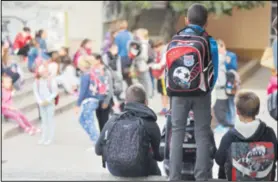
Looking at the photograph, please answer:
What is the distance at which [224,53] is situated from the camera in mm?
12883

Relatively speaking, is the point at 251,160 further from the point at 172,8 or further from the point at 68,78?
the point at 172,8

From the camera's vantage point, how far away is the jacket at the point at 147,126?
5.86 meters

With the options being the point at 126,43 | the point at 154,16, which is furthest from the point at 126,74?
the point at 154,16

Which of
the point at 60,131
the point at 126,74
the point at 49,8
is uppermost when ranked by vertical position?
the point at 49,8

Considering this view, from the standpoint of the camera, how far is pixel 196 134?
5.74m

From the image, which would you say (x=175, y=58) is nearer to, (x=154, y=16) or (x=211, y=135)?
(x=211, y=135)

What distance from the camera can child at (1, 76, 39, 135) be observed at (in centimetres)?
1210

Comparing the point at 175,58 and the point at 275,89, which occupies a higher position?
the point at 175,58

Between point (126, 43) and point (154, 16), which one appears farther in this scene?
point (154, 16)

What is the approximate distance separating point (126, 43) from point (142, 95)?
8.37m

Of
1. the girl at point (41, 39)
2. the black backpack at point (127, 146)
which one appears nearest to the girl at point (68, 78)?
the girl at point (41, 39)

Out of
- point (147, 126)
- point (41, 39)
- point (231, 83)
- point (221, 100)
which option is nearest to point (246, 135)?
point (147, 126)

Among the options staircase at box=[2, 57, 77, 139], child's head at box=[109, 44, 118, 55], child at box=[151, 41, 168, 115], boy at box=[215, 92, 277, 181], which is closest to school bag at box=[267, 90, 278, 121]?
boy at box=[215, 92, 277, 181]

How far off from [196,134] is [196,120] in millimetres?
126
